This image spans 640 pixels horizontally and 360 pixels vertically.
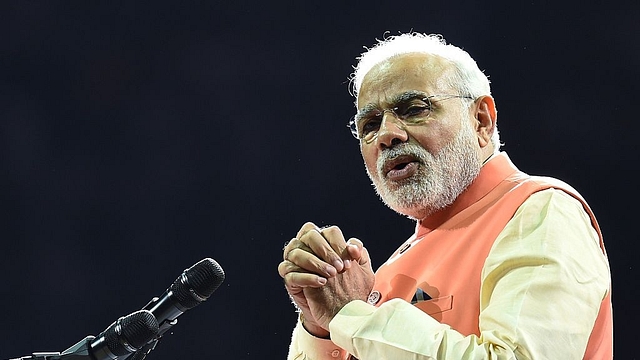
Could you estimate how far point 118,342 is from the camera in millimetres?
1438

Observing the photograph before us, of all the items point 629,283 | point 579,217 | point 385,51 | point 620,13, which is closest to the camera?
point 579,217

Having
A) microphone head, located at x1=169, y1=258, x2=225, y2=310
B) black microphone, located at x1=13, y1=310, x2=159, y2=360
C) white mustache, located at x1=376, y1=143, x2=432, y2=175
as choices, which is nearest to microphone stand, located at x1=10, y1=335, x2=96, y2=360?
black microphone, located at x1=13, y1=310, x2=159, y2=360

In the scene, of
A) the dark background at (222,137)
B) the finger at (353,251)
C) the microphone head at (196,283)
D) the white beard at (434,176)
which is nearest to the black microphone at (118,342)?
the microphone head at (196,283)

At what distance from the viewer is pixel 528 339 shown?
1210 millimetres

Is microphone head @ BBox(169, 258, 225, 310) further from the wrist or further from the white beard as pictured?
the white beard

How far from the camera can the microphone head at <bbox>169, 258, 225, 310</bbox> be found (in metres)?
1.54

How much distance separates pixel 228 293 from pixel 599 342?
7.06 feet

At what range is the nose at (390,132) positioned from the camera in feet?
5.55

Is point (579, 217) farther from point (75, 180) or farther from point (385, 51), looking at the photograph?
point (75, 180)

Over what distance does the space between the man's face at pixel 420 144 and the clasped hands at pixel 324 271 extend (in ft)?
0.91

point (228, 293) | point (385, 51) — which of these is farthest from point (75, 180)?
point (385, 51)

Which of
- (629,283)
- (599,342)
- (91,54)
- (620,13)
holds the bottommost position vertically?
(629,283)

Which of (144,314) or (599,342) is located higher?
(144,314)

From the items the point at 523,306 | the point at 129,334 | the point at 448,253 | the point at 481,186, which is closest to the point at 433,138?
the point at 481,186
